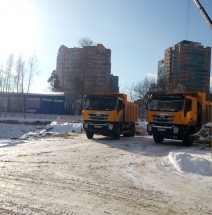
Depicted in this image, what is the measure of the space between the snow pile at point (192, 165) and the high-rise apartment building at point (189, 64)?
5972 centimetres

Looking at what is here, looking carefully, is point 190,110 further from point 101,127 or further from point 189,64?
point 189,64

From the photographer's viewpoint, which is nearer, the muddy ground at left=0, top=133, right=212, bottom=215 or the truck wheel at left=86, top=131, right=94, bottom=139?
the muddy ground at left=0, top=133, right=212, bottom=215

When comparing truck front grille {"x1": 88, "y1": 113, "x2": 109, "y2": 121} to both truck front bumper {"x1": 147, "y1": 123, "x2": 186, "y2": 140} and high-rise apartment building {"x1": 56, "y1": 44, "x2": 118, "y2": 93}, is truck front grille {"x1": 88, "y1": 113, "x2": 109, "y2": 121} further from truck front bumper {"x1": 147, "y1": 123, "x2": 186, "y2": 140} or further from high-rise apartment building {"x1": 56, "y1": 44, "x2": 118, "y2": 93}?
high-rise apartment building {"x1": 56, "y1": 44, "x2": 118, "y2": 93}

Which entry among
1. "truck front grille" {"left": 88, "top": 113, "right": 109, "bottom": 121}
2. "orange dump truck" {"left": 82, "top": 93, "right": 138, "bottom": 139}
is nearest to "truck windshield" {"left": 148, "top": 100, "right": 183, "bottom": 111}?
"orange dump truck" {"left": 82, "top": 93, "right": 138, "bottom": 139}

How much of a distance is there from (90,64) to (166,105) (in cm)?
4015

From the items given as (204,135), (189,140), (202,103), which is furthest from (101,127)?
(202,103)

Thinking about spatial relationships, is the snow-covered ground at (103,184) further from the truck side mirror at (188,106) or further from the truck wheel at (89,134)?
the truck wheel at (89,134)

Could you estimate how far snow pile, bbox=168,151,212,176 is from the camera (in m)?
9.40

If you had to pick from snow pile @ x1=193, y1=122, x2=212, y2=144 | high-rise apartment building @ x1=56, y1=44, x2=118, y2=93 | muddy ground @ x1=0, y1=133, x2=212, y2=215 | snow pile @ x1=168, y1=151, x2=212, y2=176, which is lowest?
muddy ground @ x1=0, y1=133, x2=212, y2=215

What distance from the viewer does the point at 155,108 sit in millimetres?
18000

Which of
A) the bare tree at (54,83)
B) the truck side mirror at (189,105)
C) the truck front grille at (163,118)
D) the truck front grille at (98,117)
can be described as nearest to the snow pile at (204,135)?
the truck side mirror at (189,105)

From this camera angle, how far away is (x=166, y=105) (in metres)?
17.7

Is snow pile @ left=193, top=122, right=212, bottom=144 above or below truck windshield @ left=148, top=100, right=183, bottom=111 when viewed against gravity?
below

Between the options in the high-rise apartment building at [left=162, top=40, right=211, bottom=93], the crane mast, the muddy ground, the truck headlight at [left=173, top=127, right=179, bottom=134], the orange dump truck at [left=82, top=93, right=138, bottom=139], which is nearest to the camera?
the muddy ground
